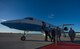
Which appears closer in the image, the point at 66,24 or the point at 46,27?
the point at 46,27

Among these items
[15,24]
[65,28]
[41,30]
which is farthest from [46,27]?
[65,28]

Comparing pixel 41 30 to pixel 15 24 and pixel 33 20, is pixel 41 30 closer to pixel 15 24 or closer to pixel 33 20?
pixel 33 20

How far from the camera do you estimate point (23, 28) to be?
17.9 metres

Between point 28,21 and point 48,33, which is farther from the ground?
point 28,21

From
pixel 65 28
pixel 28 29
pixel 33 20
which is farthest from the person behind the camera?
pixel 65 28

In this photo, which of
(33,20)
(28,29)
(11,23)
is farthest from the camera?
(33,20)

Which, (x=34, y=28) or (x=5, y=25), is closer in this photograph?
(x=5, y=25)

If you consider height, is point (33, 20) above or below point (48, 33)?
above

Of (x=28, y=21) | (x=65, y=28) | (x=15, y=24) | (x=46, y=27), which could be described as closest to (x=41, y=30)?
(x=46, y=27)

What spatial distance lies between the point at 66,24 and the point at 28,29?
12787 millimetres

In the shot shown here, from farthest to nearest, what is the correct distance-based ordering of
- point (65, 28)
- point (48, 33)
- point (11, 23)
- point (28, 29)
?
point (65, 28)
point (48, 33)
point (28, 29)
point (11, 23)

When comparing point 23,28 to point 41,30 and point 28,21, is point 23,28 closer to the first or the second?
point 28,21

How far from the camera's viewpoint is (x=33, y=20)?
64.7 ft

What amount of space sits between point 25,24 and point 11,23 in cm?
164
